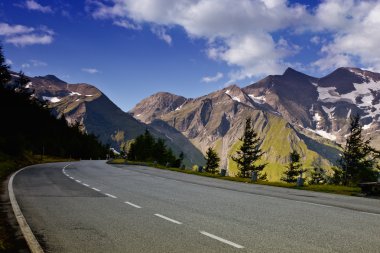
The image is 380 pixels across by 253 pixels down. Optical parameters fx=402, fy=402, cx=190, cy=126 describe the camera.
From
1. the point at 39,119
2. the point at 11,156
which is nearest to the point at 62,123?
the point at 39,119

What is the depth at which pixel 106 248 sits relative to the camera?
278 inches

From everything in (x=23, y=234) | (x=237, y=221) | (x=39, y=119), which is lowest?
(x=23, y=234)

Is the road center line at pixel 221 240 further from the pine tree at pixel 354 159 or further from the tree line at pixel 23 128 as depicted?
the pine tree at pixel 354 159

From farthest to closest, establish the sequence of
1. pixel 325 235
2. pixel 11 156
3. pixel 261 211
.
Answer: pixel 11 156 → pixel 261 211 → pixel 325 235

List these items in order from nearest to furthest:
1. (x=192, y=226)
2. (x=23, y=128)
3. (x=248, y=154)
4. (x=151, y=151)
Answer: (x=192, y=226)
(x=248, y=154)
(x=23, y=128)
(x=151, y=151)

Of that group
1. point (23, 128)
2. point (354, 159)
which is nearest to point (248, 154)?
point (354, 159)

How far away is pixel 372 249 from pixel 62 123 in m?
149

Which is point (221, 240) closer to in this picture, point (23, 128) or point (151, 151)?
point (23, 128)

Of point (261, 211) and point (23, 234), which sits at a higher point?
point (261, 211)

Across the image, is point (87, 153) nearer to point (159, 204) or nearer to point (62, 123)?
point (62, 123)

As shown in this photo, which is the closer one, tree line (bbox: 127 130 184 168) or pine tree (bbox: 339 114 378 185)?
pine tree (bbox: 339 114 378 185)

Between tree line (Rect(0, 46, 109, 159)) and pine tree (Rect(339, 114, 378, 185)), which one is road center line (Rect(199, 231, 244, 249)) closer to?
tree line (Rect(0, 46, 109, 159))

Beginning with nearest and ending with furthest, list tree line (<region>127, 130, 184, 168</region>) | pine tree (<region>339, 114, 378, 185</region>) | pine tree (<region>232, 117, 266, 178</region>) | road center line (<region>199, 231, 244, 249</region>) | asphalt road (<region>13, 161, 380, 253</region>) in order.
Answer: road center line (<region>199, 231, 244, 249</region>) < asphalt road (<region>13, 161, 380, 253</region>) < pine tree (<region>339, 114, 378, 185</region>) < pine tree (<region>232, 117, 266, 178</region>) < tree line (<region>127, 130, 184, 168</region>)

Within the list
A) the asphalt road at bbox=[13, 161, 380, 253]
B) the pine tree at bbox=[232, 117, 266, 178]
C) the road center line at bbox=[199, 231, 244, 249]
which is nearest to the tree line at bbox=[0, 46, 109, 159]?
the pine tree at bbox=[232, 117, 266, 178]
